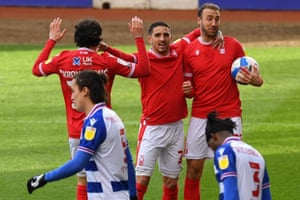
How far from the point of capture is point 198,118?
11227 mm

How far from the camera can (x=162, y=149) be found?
36.6 ft

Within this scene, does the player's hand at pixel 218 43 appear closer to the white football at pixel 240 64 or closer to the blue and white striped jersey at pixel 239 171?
the white football at pixel 240 64

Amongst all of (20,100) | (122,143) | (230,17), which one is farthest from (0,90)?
(230,17)

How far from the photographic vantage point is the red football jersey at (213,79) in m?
11.2

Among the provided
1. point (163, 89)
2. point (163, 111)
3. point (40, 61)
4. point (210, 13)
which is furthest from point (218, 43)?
point (40, 61)

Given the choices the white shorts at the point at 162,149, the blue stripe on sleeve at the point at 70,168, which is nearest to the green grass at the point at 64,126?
the white shorts at the point at 162,149

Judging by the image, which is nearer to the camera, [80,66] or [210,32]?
[80,66]

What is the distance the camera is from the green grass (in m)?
12.9

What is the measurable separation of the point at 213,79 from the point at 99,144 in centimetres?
321

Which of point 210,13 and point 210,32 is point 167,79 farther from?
point 210,13

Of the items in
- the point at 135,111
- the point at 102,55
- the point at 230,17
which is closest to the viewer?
the point at 102,55

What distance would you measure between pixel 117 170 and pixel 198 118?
121 inches

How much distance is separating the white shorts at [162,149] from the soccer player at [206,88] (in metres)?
0.18

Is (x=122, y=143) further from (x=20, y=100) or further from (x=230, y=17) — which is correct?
(x=230, y=17)
